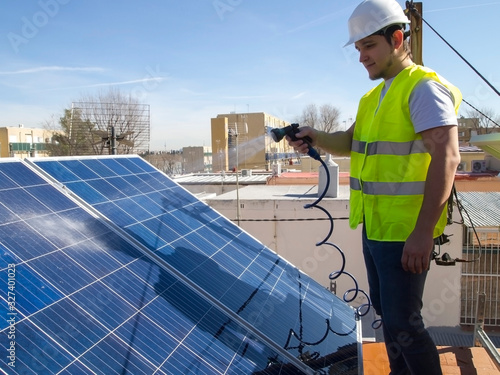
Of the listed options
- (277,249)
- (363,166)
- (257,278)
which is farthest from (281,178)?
(363,166)

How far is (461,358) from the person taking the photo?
13.2ft

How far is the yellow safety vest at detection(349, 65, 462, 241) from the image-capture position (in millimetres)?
2699

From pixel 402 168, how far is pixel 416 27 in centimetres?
453

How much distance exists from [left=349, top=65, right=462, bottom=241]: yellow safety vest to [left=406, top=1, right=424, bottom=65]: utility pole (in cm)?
371

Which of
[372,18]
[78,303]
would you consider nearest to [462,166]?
[372,18]

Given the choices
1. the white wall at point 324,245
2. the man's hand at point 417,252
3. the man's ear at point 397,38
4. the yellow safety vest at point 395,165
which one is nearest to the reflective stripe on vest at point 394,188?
the yellow safety vest at point 395,165

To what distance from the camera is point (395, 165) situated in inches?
109

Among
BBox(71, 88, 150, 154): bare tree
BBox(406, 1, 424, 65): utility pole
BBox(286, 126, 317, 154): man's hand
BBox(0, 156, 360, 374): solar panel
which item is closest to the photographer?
BBox(0, 156, 360, 374): solar panel

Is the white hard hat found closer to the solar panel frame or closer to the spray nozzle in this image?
the spray nozzle

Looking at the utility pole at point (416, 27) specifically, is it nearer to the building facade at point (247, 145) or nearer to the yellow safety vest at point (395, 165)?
the yellow safety vest at point (395, 165)

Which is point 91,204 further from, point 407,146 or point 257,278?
point 407,146

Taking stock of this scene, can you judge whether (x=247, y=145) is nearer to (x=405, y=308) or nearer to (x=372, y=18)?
(x=372, y=18)

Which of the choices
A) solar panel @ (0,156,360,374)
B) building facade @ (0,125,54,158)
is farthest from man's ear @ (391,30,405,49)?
building facade @ (0,125,54,158)

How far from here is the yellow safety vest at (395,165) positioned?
8.86 ft
